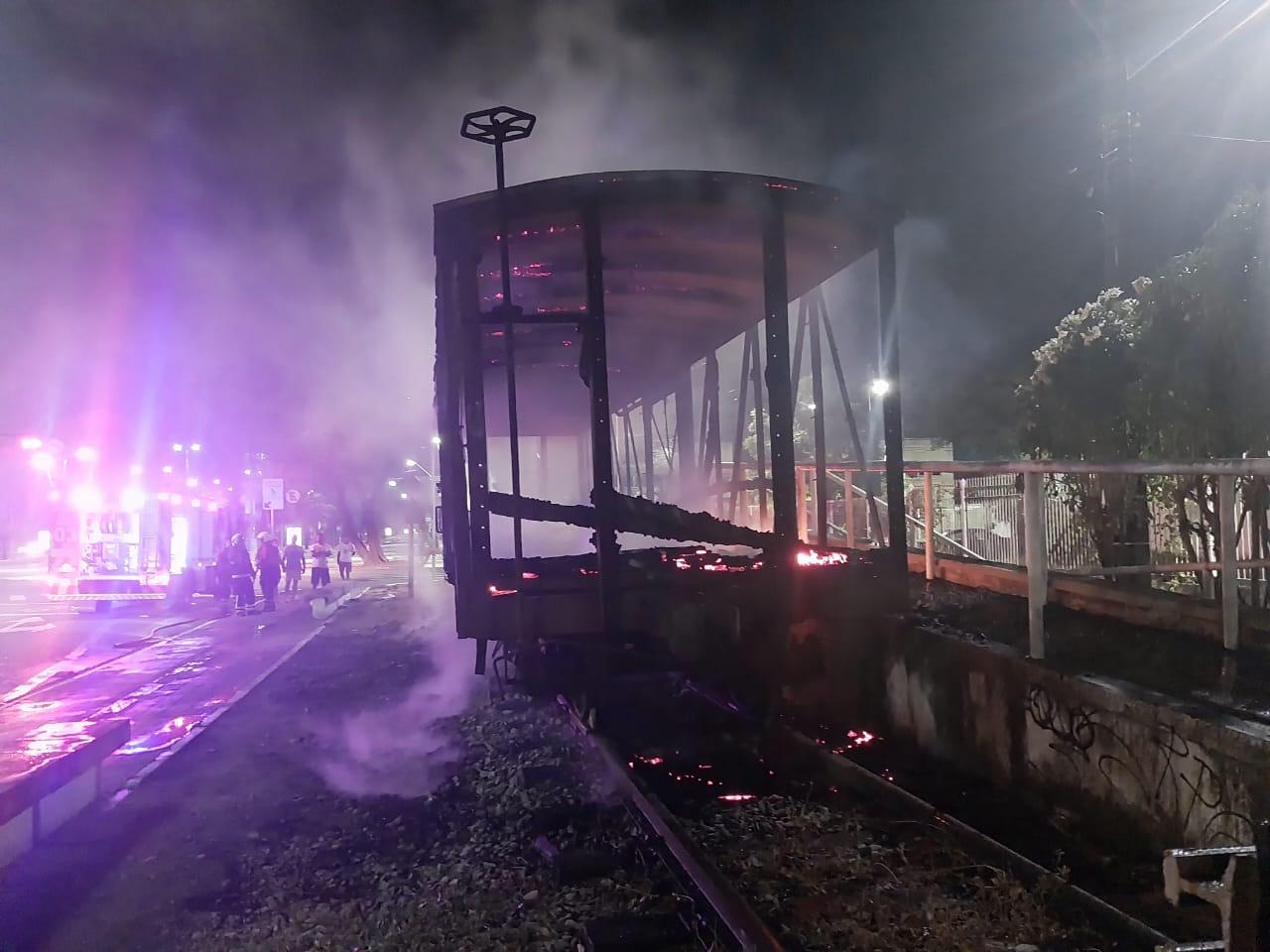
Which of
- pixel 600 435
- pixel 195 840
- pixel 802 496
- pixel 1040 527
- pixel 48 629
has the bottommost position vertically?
pixel 195 840

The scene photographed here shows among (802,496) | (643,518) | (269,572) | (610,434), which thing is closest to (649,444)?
(802,496)

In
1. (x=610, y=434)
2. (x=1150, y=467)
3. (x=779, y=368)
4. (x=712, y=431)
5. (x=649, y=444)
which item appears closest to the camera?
(x=1150, y=467)

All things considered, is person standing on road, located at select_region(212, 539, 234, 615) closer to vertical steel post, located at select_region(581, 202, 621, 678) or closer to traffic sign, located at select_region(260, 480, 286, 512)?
traffic sign, located at select_region(260, 480, 286, 512)

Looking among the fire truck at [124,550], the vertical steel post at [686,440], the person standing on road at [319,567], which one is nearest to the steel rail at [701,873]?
the vertical steel post at [686,440]

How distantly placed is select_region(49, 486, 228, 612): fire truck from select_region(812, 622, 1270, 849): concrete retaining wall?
1690cm

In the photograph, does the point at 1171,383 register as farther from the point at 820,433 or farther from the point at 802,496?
the point at 802,496

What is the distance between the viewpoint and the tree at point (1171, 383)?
603 centimetres

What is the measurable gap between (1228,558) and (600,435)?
3603mm

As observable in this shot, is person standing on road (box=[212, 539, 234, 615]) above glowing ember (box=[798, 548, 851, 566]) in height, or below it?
below

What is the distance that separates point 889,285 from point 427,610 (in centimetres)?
1201

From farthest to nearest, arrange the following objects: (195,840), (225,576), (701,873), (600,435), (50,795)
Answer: (225,576) → (600,435) → (50,795) → (195,840) → (701,873)

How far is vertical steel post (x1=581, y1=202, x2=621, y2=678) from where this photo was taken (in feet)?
18.2

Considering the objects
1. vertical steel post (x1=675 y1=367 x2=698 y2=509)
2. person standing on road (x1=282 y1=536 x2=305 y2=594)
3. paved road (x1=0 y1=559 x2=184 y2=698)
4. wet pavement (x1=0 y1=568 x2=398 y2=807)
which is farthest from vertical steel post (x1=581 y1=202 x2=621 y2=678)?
person standing on road (x1=282 y1=536 x2=305 y2=594)

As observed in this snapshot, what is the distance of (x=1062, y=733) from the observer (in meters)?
4.54
